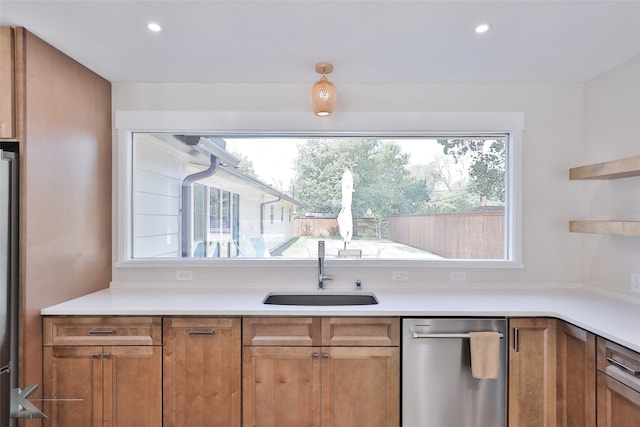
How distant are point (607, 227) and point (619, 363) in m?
0.91

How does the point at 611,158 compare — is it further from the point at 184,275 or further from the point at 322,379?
the point at 184,275

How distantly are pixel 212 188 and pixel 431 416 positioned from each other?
7.14ft

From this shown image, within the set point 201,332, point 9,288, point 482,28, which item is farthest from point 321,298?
point 482,28

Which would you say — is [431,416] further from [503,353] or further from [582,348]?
[582,348]

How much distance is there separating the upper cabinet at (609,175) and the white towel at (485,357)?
1005 millimetres

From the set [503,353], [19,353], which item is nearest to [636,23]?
[503,353]

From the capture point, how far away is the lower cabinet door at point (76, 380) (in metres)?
1.99

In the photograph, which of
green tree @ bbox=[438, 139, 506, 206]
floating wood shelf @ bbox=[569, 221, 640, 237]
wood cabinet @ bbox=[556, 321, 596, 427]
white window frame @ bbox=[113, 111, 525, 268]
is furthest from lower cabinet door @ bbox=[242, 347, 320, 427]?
floating wood shelf @ bbox=[569, 221, 640, 237]

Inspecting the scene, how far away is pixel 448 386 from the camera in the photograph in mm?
1995

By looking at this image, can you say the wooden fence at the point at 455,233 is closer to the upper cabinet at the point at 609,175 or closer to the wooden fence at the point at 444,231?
the wooden fence at the point at 444,231

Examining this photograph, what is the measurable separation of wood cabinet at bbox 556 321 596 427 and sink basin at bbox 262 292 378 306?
1.16 m

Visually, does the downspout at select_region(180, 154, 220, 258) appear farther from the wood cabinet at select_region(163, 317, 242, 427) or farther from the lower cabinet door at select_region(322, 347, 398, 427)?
the lower cabinet door at select_region(322, 347, 398, 427)

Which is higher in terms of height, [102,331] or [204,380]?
[102,331]

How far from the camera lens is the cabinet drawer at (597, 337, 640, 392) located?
5.00ft
